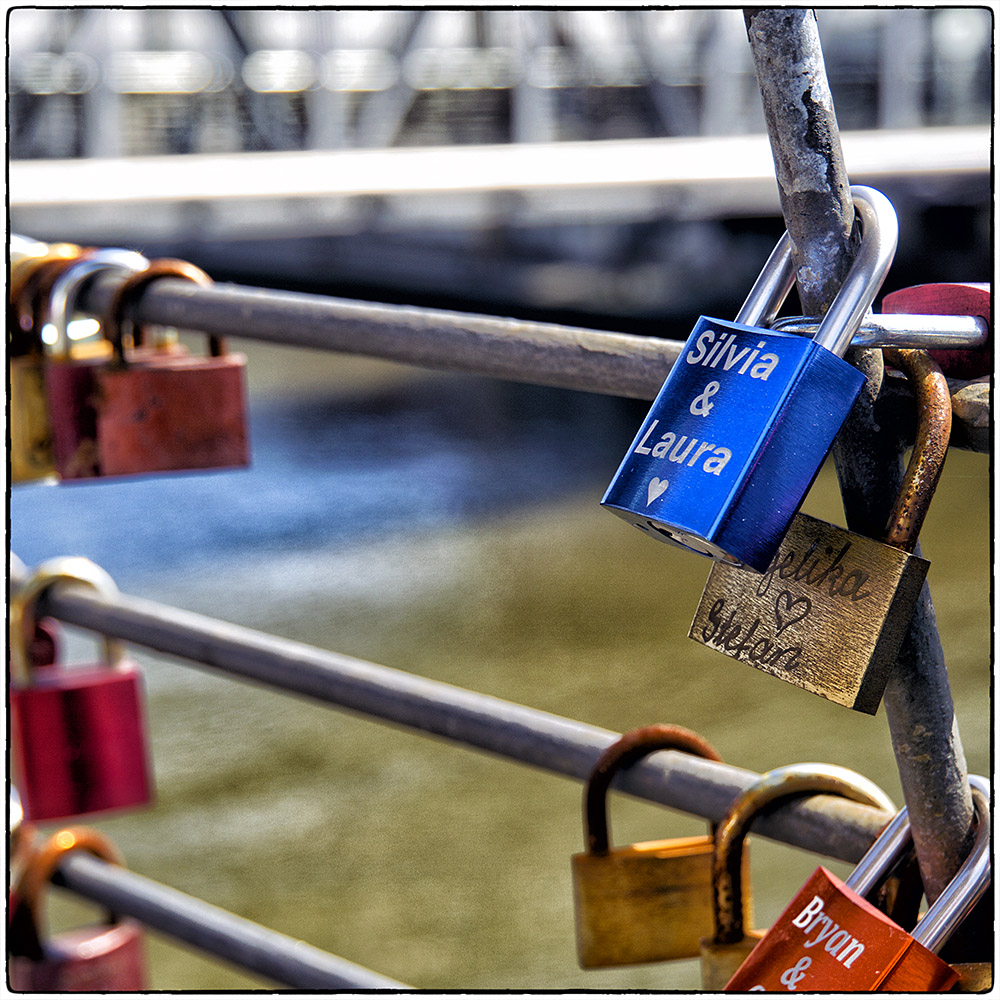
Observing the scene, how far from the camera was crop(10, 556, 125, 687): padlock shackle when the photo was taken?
952 millimetres

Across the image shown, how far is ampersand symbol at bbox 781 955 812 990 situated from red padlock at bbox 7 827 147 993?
693mm

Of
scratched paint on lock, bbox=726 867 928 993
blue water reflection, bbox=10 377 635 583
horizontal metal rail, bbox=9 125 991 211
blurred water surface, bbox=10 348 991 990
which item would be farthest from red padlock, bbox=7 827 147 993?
horizontal metal rail, bbox=9 125 991 211

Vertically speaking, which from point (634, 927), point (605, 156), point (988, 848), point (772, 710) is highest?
point (605, 156)

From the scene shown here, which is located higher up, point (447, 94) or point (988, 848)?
point (447, 94)

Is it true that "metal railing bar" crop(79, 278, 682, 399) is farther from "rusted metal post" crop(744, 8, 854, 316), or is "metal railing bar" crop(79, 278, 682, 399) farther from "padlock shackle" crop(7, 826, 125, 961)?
"padlock shackle" crop(7, 826, 125, 961)

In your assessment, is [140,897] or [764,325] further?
[140,897]

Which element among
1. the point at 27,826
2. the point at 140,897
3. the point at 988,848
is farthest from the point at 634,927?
the point at 27,826

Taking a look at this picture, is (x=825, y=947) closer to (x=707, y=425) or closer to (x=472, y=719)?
(x=707, y=425)

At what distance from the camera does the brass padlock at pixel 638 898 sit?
0.55 meters

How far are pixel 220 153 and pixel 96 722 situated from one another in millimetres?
6290

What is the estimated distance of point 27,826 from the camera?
97 centimetres

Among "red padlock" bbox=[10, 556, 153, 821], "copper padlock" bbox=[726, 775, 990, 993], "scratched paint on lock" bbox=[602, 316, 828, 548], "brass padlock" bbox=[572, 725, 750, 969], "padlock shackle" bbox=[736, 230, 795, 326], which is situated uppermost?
"padlock shackle" bbox=[736, 230, 795, 326]

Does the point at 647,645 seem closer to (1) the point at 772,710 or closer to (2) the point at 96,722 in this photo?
(1) the point at 772,710

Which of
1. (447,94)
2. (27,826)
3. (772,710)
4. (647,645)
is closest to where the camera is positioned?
(27,826)
